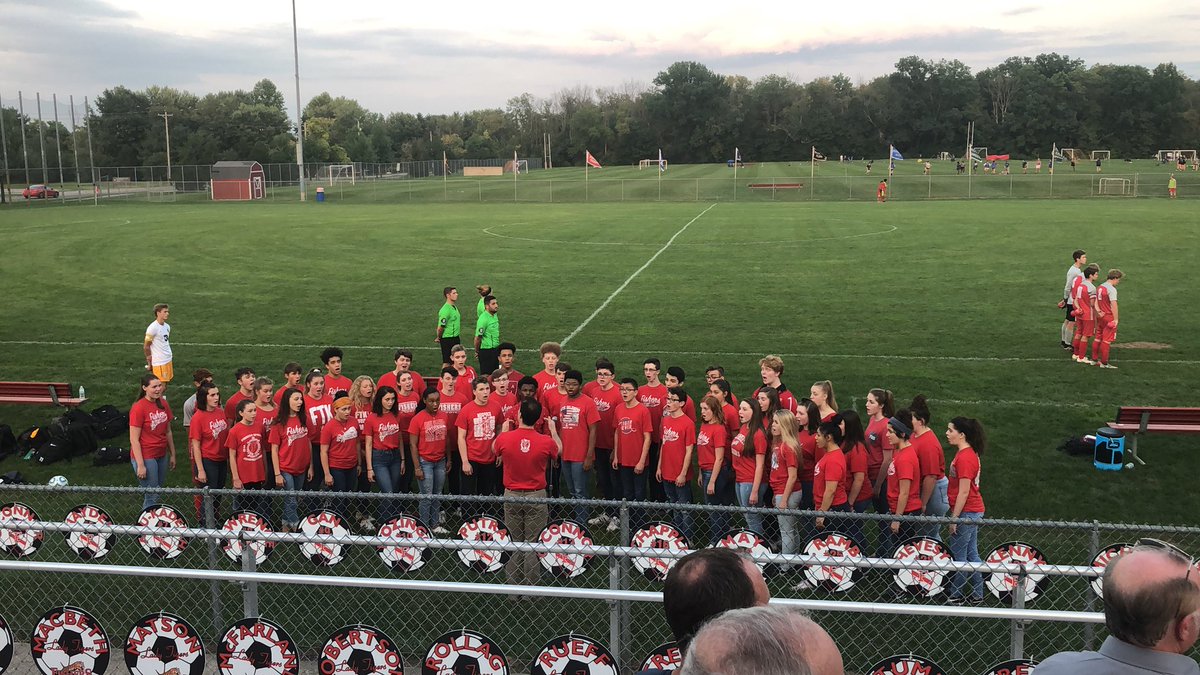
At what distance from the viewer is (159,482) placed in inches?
436

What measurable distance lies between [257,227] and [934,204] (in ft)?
Result: 113

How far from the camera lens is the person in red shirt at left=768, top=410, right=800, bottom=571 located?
927cm

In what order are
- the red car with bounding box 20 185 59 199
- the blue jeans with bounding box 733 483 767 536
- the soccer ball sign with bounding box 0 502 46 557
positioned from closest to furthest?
the soccer ball sign with bounding box 0 502 46 557, the blue jeans with bounding box 733 483 767 536, the red car with bounding box 20 185 59 199

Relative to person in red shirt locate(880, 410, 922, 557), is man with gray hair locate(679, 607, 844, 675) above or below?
above

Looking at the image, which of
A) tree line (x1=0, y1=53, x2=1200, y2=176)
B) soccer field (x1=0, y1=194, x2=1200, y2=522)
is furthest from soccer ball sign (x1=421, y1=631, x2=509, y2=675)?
tree line (x1=0, y1=53, x2=1200, y2=176)

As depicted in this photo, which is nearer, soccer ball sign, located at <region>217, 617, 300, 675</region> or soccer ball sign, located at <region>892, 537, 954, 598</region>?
soccer ball sign, located at <region>217, 617, 300, 675</region>

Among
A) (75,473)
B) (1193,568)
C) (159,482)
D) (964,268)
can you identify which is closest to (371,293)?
(75,473)

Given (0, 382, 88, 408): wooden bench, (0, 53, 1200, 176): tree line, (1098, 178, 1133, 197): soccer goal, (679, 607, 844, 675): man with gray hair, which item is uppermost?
(0, 53, 1200, 176): tree line

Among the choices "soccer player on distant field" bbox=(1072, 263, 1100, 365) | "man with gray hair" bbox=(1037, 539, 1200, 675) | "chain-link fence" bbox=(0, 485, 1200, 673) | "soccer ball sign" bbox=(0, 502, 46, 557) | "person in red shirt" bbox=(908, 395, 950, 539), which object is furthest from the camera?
"soccer player on distant field" bbox=(1072, 263, 1100, 365)

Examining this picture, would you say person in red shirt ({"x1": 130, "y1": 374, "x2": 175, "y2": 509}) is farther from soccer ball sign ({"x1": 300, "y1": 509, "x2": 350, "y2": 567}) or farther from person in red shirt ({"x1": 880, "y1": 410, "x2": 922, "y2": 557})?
person in red shirt ({"x1": 880, "y1": 410, "x2": 922, "y2": 557})

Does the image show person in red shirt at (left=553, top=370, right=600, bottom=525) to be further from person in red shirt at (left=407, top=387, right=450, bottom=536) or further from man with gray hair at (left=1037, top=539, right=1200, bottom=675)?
man with gray hair at (left=1037, top=539, right=1200, bottom=675)

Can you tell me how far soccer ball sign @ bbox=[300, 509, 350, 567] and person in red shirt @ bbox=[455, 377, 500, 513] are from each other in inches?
82.4

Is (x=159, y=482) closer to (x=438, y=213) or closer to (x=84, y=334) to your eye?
(x=84, y=334)

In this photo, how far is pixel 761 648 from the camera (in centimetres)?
229
